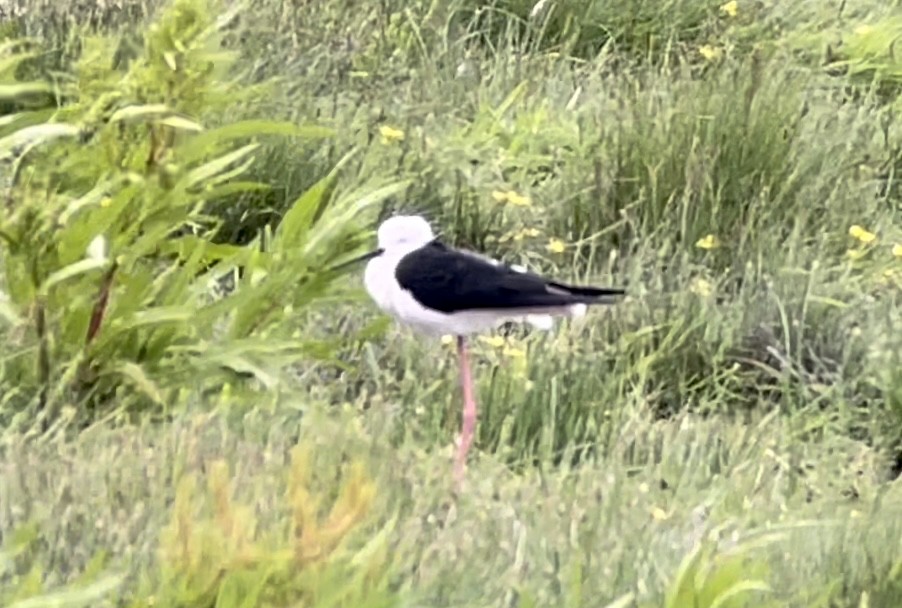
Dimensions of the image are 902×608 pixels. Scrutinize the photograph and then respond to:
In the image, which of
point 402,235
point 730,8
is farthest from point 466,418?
point 730,8

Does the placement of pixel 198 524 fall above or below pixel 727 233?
above

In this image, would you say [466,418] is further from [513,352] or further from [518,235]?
[518,235]

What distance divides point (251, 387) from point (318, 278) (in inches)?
10.9

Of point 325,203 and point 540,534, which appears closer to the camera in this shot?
point 540,534

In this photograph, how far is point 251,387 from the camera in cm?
310

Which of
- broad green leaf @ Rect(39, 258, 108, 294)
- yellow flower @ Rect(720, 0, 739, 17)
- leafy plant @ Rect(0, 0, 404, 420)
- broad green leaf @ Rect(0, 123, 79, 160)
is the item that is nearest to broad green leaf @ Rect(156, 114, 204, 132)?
leafy plant @ Rect(0, 0, 404, 420)

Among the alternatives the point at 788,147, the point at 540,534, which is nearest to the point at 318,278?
the point at 540,534

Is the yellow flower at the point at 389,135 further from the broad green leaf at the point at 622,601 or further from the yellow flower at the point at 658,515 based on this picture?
the broad green leaf at the point at 622,601

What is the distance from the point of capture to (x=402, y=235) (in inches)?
115

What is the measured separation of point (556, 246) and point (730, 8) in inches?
75.7

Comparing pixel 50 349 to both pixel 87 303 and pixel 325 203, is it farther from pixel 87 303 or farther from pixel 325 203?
pixel 325 203

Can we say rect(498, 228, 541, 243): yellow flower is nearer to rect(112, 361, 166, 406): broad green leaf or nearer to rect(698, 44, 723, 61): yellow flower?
rect(698, 44, 723, 61): yellow flower

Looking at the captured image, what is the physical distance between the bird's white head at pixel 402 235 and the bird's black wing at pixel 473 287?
7cm

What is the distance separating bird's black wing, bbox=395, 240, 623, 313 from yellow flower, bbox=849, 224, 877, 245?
146 centimetres
